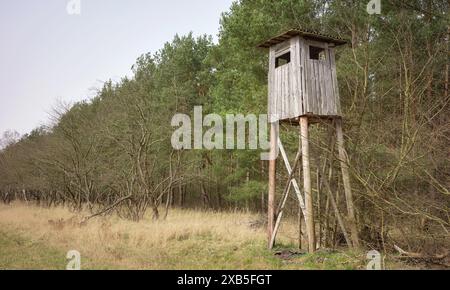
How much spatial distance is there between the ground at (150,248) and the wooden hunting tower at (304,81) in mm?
3596

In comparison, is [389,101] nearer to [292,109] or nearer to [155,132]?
[292,109]

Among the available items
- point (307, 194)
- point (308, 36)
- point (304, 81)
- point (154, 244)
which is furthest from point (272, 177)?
point (308, 36)

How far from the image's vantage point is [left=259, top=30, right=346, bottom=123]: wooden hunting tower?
10555 mm

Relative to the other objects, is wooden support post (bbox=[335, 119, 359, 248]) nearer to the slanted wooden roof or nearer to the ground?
the ground

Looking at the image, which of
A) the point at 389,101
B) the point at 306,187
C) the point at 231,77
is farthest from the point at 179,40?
the point at 306,187

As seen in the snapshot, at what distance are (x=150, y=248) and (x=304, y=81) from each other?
591 cm

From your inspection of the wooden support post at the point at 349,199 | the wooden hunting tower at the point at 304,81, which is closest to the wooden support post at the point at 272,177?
the wooden hunting tower at the point at 304,81

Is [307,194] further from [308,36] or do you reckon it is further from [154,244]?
[154,244]

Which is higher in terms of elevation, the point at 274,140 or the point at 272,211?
the point at 274,140

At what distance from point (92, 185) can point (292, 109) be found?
15.1 metres

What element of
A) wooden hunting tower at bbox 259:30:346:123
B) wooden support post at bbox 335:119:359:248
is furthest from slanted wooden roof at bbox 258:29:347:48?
wooden support post at bbox 335:119:359:248

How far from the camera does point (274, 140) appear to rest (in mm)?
11539

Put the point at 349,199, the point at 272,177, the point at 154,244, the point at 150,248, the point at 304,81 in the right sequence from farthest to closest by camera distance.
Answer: the point at 272,177 → the point at 154,244 → the point at 150,248 → the point at 304,81 → the point at 349,199

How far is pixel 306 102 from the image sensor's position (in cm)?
1042
